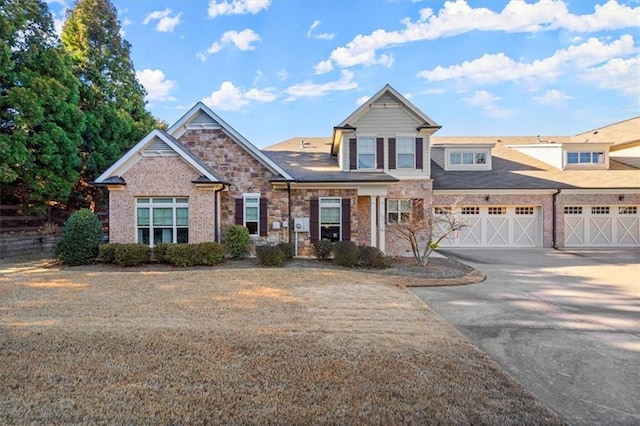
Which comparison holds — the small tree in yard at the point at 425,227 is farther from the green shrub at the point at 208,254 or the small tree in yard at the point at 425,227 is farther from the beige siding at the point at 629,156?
the beige siding at the point at 629,156

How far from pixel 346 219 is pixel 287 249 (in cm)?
284

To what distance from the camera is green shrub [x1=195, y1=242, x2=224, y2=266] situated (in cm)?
1121

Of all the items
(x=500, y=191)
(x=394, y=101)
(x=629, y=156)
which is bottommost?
(x=500, y=191)

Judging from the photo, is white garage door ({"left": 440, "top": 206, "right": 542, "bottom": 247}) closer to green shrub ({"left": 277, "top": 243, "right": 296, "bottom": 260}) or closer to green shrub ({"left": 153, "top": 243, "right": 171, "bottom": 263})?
green shrub ({"left": 277, "top": 243, "right": 296, "bottom": 260})

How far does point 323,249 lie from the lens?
12.3 meters

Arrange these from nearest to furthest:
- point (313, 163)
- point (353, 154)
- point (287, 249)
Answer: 1. point (287, 249)
2. point (353, 154)
3. point (313, 163)

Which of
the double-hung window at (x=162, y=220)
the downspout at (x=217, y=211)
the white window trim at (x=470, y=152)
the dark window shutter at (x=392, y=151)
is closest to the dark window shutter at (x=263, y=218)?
the downspout at (x=217, y=211)

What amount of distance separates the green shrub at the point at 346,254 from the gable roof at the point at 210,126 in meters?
4.02

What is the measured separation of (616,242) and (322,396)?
66.6 ft

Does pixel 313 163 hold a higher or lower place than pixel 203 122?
lower

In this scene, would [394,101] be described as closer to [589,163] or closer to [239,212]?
[239,212]

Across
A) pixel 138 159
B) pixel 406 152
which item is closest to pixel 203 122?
pixel 138 159

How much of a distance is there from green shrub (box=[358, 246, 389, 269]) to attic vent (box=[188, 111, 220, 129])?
7.72m

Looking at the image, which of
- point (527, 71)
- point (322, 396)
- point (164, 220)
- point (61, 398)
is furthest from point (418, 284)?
point (527, 71)
